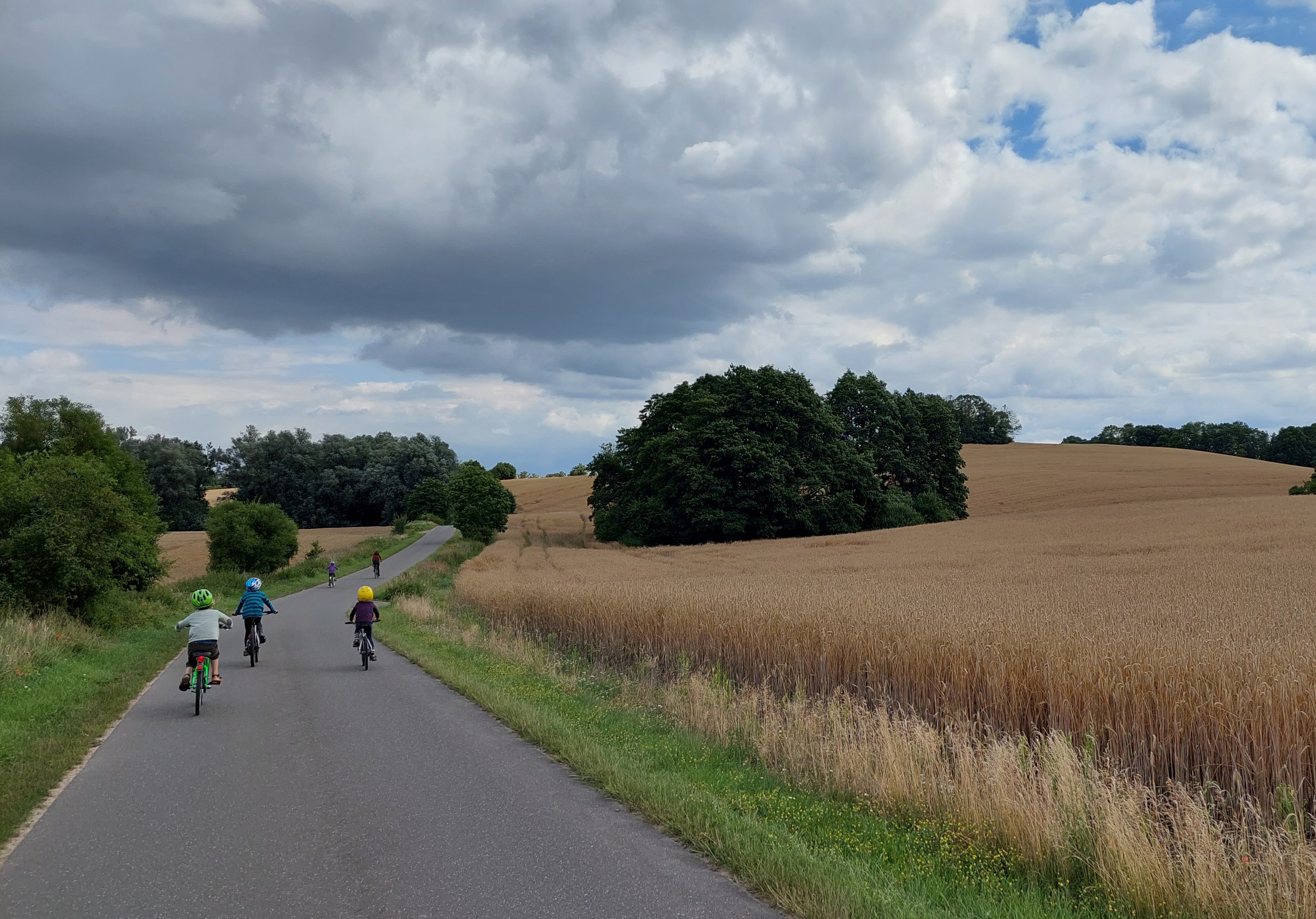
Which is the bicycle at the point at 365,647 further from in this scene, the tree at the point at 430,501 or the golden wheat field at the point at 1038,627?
the tree at the point at 430,501

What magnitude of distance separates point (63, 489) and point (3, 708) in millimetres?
12513

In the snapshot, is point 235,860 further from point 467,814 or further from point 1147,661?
point 1147,661

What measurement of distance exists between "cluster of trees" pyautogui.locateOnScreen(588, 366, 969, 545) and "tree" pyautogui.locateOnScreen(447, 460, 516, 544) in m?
16.2

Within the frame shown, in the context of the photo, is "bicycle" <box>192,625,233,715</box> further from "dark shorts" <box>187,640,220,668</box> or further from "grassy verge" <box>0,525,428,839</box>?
"grassy verge" <box>0,525,428,839</box>

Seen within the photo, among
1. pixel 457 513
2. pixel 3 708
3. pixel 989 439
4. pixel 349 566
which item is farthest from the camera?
pixel 989 439

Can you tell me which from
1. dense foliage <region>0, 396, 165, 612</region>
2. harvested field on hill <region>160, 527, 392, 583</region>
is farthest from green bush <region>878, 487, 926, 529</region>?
dense foliage <region>0, 396, 165, 612</region>

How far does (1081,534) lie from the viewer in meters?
43.7

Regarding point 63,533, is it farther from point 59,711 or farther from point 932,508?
point 932,508

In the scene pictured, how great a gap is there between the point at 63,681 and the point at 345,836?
1134cm

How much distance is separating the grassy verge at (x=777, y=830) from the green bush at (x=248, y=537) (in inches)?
1767

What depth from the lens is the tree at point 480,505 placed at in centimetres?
8412

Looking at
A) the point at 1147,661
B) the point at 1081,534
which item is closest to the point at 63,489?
the point at 1147,661

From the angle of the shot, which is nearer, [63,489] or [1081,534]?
[63,489]

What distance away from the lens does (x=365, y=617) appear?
59.4ft
